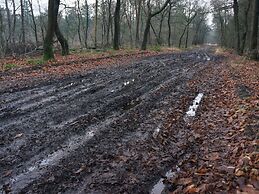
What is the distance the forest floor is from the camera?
4.45m

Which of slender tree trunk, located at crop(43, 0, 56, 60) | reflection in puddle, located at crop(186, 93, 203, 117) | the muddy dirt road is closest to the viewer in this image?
the muddy dirt road

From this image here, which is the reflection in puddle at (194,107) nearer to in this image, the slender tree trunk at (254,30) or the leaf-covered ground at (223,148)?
the leaf-covered ground at (223,148)

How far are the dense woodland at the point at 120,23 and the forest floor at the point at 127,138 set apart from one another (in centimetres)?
1047

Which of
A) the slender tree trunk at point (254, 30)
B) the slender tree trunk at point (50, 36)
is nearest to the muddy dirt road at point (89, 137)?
the slender tree trunk at point (50, 36)

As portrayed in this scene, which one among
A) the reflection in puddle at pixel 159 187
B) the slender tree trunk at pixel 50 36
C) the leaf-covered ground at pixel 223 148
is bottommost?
the reflection in puddle at pixel 159 187

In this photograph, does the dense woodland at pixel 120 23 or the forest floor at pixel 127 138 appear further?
the dense woodland at pixel 120 23

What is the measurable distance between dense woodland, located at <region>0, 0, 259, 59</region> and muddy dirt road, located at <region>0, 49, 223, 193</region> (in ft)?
34.1

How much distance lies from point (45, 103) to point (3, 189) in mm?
4489

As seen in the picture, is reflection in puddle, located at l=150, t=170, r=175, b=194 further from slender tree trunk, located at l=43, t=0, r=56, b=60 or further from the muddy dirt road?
slender tree trunk, located at l=43, t=0, r=56, b=60

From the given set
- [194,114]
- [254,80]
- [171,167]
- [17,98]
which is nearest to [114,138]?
[171,167]

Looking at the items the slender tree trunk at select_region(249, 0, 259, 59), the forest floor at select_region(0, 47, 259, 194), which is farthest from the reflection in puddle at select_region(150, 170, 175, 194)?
the slender tree trunk at select_region(249, 0, 259, 59)

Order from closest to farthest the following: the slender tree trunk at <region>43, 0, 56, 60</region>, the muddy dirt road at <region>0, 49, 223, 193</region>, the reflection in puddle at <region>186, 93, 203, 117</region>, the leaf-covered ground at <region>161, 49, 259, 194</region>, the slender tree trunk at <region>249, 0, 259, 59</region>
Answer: the leaf-covered ground at <region>161, 49, 259, 194</region>, the muddy dirt road at <region>0, 49, 223, 193</region>, the reflection in puddle at <region>186, 93, 203, 117</region>, the slender tree trunk at <region>43, 0, 56, 60</region>, the slender tree trunk at <region>249, 0, 259, 59</region>

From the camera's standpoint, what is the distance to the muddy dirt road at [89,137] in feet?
14.7

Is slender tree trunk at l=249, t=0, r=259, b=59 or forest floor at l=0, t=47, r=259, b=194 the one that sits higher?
slender tree trunk at l=249, t=0, r=259, b=59
